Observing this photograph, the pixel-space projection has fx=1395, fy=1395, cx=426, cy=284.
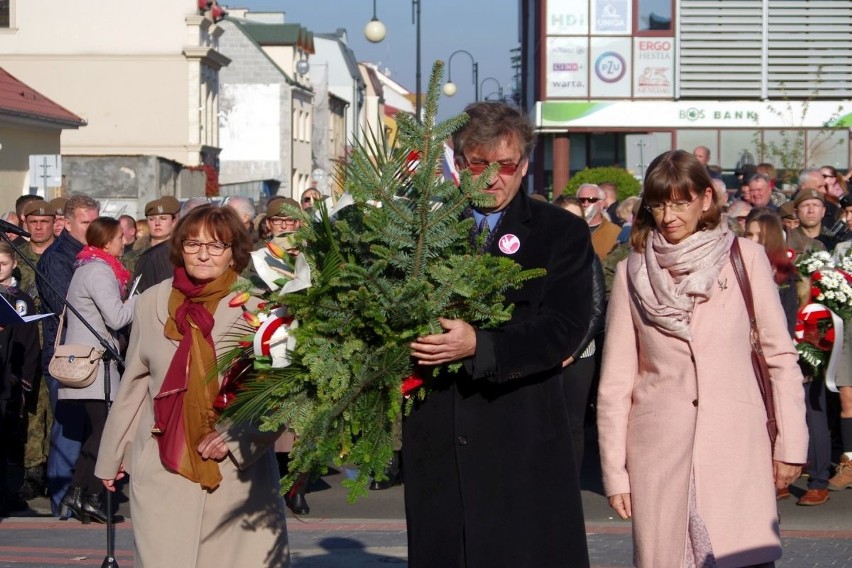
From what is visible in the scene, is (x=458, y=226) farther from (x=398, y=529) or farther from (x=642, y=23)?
(x=642, y=23)

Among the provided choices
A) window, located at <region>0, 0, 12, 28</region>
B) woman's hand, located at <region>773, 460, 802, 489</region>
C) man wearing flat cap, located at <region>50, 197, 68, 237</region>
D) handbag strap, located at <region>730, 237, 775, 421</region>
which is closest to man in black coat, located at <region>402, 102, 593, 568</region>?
handbag strap, located at <region>730, 237, 775, 421</region>

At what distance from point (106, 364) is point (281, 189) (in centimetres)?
6172

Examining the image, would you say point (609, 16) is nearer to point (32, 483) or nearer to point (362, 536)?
point (32, 483)

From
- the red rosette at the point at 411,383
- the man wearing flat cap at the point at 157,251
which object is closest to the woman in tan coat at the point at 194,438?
the red rosette at the point at 411,383

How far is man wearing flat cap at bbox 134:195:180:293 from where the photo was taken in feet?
31.3

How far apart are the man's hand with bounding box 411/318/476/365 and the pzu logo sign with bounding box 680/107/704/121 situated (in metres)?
36.3

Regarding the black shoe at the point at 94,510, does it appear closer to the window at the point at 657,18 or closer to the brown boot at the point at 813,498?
the brown boot at the point at 813,498

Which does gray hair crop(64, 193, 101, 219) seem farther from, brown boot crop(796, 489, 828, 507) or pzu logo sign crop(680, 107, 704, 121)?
pzu logo sign crop(680, 107, 704, 121)

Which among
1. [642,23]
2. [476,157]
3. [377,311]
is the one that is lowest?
[377,311]

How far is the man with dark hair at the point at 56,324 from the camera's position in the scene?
980cm

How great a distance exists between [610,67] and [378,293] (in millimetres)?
35339

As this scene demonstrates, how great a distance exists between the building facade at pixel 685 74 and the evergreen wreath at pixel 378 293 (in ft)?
114

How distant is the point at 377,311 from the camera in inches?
151

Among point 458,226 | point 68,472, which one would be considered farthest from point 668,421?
point 68,472
